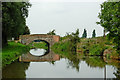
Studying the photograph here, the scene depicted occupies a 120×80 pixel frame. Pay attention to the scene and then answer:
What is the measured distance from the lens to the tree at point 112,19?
20584mm

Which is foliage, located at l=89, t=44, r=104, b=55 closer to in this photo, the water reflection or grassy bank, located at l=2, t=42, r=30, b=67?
grassy bank, located at l=2, t=42, r=30, b=67

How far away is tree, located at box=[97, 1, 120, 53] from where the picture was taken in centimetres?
2058

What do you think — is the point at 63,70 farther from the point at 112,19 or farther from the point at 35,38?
the point at 35,38

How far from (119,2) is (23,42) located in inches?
1542

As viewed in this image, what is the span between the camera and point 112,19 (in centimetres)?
2144

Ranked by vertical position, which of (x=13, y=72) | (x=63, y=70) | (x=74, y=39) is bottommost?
(x=63, y=70)

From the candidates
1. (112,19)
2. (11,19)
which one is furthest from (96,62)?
(11,19)

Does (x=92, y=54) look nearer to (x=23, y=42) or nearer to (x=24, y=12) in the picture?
(x=24, y=12)

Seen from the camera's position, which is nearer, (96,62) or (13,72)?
(13,72)

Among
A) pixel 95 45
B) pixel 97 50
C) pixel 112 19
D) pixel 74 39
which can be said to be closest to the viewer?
pixel 112 19

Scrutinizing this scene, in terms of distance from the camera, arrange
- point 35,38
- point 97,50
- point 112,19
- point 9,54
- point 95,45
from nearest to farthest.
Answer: point 112,19 → point 9,54 → point 97,50 → point 95,45 → point 35,38

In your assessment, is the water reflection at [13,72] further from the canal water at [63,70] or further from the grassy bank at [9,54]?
the grassy bank at [9,54]

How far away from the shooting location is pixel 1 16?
26531 mm

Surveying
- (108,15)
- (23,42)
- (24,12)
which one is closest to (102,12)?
(108,15)
